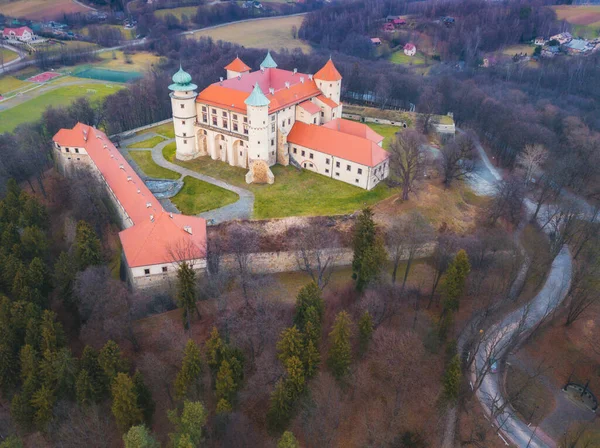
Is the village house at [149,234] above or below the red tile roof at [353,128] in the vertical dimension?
below

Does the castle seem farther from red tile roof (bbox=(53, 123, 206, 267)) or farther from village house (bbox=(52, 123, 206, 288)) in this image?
village house (bbox=(52, 123, 206, 288))

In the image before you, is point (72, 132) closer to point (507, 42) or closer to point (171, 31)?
point (171, 31)

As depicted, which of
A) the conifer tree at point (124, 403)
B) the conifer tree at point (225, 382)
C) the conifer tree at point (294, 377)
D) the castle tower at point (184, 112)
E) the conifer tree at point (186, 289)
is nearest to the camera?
the conifer tree at point (124, 403)

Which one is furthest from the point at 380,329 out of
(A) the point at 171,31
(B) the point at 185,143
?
(A) the point at 171,31

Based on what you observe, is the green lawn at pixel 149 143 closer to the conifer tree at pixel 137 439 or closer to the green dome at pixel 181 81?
the green dome at pixel 181 81

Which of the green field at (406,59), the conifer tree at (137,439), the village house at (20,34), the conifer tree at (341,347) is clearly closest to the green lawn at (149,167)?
the conifer tree at (341,347)

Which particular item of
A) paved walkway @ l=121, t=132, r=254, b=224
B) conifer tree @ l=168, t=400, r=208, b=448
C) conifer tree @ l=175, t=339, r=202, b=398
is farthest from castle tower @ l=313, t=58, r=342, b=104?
conifer tree @ l=168, t=400, r=208, b=448
